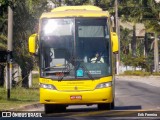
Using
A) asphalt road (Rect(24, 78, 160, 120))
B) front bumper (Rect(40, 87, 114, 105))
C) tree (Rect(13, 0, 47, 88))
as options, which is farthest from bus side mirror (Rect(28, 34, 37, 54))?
tree (Rect(13, 0, 47, 88))

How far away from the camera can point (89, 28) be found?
1909 centimetres

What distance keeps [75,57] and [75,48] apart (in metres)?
0.32

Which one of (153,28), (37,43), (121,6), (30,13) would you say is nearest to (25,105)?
(37,43)

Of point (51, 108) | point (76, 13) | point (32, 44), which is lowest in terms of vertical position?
point (51, 108)

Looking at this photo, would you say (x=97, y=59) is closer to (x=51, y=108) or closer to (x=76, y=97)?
(x=76, y=97)

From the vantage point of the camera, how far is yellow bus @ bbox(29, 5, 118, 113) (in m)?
18.4

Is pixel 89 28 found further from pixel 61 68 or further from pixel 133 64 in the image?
pixel 133 64

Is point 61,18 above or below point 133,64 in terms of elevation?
above

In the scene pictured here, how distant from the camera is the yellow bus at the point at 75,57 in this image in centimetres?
1836

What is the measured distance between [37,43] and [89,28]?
74.2 inches

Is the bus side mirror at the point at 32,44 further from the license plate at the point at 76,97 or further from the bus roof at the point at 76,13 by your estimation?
the license plate at the point at 76,97

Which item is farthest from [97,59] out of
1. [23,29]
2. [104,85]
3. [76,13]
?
[23,29]

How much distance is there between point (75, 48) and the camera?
18812 millimetres

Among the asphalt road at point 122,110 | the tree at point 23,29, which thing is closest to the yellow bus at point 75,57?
the asphalt road at point 122,110
